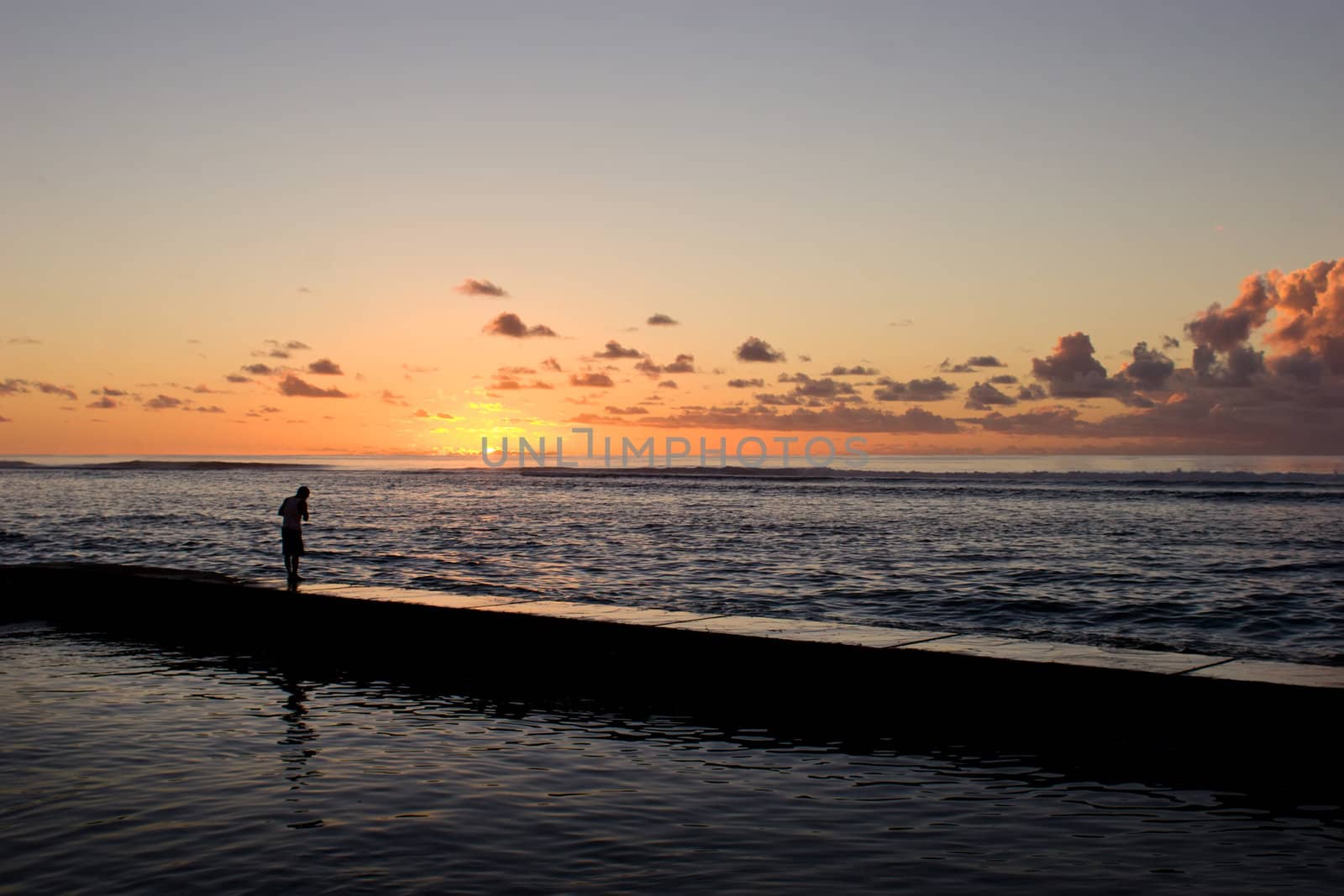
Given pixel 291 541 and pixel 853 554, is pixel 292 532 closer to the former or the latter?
pixel 291 541

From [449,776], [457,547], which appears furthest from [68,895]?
[457,547]

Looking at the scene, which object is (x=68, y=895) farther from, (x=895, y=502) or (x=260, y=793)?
(x=895, y=502)

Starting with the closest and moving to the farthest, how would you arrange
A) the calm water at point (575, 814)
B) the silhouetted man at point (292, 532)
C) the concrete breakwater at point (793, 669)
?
the calm water at point (575, 814) < the concrete breakwater at point (793, 669) < the silhouetted man at point (292, 532)

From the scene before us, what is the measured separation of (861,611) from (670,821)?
38.1 feet

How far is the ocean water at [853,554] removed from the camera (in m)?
18.2

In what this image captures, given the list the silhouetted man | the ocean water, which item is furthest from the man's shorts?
the ocean water

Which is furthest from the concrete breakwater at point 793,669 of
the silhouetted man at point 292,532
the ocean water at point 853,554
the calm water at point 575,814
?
the ocean water at point 853,554

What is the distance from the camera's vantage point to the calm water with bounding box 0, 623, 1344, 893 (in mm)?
6266

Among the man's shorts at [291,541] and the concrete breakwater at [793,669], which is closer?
the concrete breakwater at [793,669]

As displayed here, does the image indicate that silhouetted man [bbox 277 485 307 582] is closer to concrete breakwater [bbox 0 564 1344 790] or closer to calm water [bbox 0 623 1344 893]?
concrete breakwater [bbox 0 564 1344 790]

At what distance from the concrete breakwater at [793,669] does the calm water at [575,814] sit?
0.86m

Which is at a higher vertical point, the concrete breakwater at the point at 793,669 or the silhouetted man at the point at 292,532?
the silhouetted man at the point at 292,532

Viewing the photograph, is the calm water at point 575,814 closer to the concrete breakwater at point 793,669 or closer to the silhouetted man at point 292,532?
the concrete breakwater at point 793,669

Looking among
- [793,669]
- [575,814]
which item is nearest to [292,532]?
[793,669]
